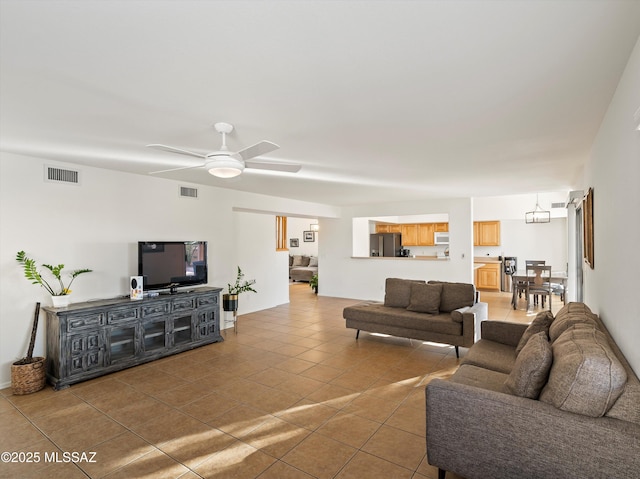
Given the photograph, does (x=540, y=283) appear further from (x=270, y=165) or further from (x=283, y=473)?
(x=283, y=473)

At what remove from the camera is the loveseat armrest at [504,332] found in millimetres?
3523

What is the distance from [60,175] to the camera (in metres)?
4.00

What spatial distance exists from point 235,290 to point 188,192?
1.95 meters


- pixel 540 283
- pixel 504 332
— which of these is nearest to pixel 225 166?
pixel 504 332

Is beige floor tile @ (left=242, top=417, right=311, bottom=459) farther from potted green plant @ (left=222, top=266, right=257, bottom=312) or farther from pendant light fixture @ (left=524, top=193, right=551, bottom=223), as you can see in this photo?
pendant light fixture @ (left=524, top=193, right=551, bottom=223)

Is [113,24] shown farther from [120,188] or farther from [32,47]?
[120,188]

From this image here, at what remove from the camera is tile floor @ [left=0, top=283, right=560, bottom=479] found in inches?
90.1

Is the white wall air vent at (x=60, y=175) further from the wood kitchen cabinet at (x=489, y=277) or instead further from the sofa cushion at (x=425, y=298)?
the wood kitchen cabinet at (x=489, y=277)

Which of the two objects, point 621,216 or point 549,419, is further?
point 621,216

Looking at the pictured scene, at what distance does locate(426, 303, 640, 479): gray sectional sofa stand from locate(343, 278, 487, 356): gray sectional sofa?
7.16ft

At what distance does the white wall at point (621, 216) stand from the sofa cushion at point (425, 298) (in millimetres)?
2175

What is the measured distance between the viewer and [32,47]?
5.66 ft

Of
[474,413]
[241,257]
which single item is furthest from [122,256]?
[474,413]

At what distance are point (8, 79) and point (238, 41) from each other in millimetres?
1536
